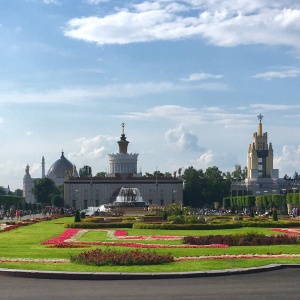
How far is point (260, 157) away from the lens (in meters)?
142

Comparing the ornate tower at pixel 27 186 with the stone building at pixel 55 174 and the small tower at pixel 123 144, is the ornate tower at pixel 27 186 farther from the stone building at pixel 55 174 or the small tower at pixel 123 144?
the small tower at pixel 123 144

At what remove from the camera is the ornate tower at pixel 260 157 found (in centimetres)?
14012

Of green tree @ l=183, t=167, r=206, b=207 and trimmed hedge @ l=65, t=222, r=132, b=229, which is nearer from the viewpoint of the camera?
trimmed hedge @ l=65, t=222, r=132, b=229

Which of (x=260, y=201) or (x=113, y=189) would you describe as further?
(x=113, y=189)

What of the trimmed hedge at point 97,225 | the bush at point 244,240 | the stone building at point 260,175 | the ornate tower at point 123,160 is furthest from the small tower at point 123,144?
the bush at point 244,240

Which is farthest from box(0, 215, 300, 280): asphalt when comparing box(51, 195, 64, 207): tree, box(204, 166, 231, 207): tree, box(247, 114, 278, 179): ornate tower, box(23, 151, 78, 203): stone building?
box(23, 151, 78, 203): stone building

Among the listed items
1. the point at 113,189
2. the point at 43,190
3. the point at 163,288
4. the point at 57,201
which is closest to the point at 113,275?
the point at 163,288

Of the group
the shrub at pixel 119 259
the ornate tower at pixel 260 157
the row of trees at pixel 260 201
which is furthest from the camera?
the ornate tower at pixel 260 157

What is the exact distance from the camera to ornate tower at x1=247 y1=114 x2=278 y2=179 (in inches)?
5517

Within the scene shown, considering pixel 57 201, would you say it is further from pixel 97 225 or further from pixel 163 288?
pixel 163 288

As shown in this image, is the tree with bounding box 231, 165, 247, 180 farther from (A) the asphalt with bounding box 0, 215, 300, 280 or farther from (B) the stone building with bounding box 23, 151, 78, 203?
(A) the asphalt with bounding box 0, 215, 300, 280

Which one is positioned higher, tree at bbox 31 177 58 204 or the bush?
tree at bbox 31 177 58 204

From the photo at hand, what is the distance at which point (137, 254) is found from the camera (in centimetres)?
1541

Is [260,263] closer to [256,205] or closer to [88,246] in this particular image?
[88,246]
